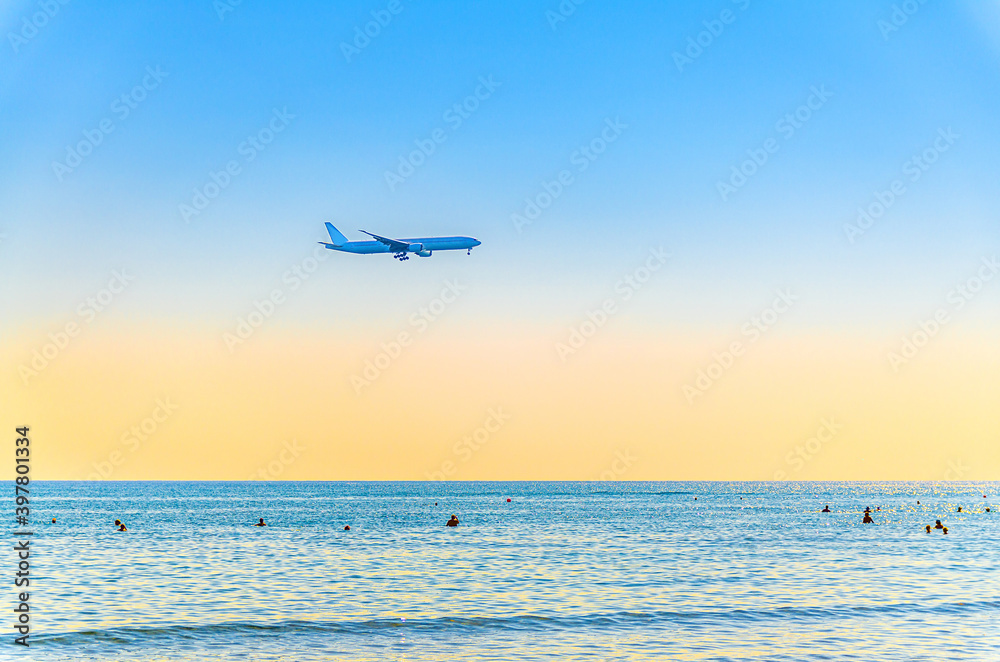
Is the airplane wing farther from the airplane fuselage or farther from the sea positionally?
the sea

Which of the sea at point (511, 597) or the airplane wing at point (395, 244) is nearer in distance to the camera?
the sea at point (511, 597)

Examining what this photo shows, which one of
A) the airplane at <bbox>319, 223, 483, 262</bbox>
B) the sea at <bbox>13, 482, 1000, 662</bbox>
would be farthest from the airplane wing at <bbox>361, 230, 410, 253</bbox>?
the sea at <bbox>13, 482, 1000, 662</bbox>

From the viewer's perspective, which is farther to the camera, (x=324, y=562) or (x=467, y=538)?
(x=467, y=538)

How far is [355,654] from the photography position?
114 feet

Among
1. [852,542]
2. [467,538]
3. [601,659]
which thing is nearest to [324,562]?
[467,538]

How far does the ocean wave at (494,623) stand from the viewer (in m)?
38.0

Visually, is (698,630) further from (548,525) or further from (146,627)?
(548,525)

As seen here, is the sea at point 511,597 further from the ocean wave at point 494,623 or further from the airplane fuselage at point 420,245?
the airplane fuselage at point 420,245

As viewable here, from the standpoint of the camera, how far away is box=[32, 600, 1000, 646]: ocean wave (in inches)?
1498

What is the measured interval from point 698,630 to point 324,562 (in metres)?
31.8

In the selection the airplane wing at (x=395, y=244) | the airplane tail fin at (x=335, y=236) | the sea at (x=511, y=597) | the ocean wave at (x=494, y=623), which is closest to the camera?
the sea at (x=511, y=597)

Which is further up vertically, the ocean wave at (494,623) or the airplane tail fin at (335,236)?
the airplane tail fin at (335,236)

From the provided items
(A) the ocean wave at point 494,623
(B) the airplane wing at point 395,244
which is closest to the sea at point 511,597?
(A) the ocean wave at point 494,623

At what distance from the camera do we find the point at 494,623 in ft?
131
